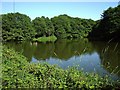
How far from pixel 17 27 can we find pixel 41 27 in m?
8.98

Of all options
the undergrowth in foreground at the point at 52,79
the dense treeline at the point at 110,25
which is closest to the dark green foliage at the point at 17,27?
the dense treeline at the point at 110,25

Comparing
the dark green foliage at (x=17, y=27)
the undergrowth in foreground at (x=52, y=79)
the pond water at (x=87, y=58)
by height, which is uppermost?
the dark green foliage at (x=17, y=27)

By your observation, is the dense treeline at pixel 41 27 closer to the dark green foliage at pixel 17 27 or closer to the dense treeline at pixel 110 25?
the dark green foliage at pixel 17 27

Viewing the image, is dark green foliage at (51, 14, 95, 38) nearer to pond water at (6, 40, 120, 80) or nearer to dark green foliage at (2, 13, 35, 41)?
dark green foliage at (2, 13, 35, 41)

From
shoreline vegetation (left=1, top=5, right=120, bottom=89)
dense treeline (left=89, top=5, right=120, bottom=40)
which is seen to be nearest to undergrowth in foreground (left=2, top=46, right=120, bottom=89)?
shoreline vegetation (left=1, top=5, right=120, bottom=89)

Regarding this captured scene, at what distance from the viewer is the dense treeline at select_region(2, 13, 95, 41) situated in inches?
2216

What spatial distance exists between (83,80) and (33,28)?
188ft

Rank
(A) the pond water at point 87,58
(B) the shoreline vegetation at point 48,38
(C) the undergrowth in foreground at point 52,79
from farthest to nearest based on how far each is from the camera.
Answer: (A) the pond water at point 87,58 → (B) the shoreline vegetation at point 48,38 → (C) the undergrowth in foreground at point 52,79

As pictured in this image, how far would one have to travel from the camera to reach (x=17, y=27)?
5797cm

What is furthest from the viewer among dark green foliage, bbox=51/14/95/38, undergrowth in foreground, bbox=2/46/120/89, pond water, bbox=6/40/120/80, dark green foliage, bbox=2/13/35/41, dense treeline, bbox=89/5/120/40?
dark green foliage, bbox=51/14/95/38

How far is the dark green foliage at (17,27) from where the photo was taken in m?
55.2

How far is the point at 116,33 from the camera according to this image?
159 feet

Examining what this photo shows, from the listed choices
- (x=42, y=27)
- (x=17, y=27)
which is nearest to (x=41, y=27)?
(x=42, y=27)

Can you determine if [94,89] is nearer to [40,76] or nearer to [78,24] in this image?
[40,76]
